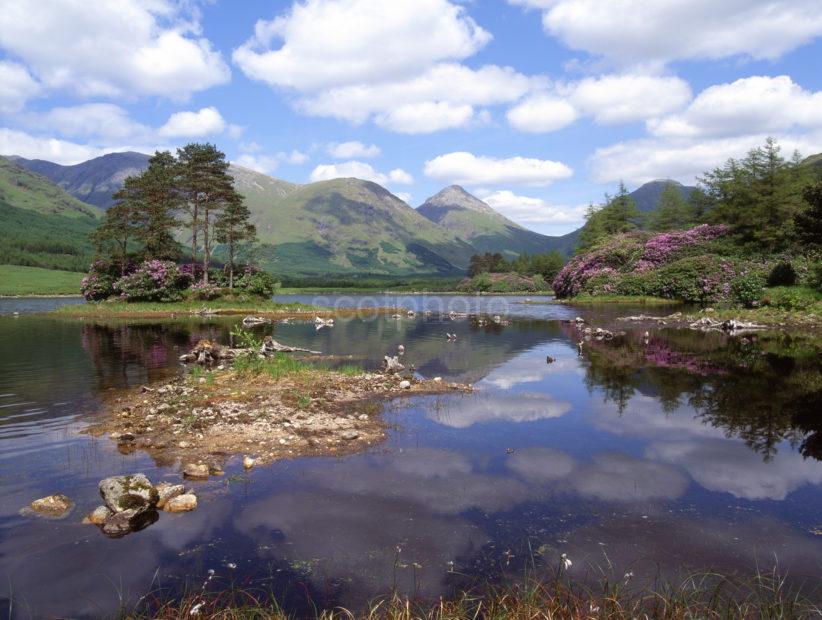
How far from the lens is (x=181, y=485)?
35.7ft

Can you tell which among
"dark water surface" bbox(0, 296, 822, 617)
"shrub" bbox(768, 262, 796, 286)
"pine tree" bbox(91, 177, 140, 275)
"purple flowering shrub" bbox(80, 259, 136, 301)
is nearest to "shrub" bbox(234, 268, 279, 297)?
"purple flowering shrub" bbox(80, 259, 136, 301)

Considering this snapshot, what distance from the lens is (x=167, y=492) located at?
34.2 ft

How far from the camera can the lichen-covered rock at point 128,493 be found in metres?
9.69

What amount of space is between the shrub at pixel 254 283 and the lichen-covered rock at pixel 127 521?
66.4 m

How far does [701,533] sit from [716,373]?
18.1m

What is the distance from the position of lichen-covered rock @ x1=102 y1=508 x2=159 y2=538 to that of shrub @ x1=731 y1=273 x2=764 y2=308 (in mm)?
60437

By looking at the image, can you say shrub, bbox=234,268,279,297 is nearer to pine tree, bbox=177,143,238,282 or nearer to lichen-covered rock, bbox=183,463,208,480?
pine tree, bbox=177,143,238,282

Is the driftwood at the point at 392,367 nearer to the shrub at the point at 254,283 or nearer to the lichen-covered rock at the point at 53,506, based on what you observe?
the lichen-covered rock at the point at 53,506

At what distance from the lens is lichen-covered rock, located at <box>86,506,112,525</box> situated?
9516mm

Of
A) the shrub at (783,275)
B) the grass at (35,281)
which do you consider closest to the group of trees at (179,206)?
the shrub at (783,275)

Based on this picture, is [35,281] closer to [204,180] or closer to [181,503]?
[204,180]

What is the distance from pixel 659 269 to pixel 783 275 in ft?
82.0

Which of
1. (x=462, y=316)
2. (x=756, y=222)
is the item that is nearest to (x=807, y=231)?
(x=756, y=222)

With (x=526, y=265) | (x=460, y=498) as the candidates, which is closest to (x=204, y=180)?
(x=460, y=498)
